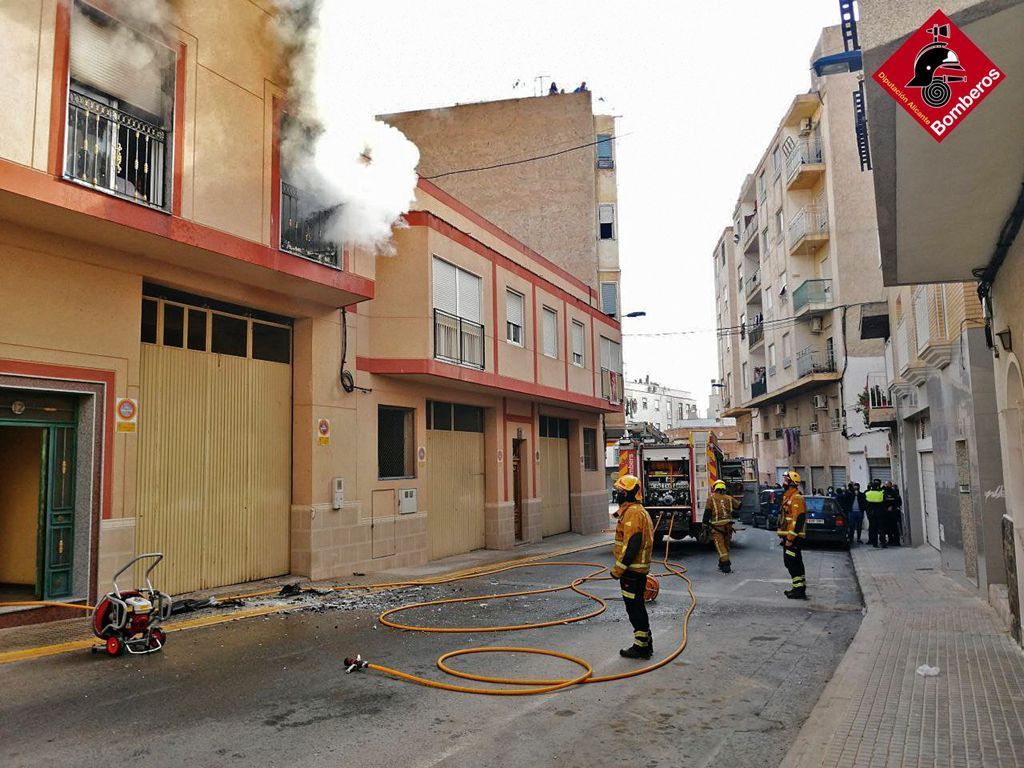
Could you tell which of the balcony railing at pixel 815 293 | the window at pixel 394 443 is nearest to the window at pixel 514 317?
the window at pixel 394 443

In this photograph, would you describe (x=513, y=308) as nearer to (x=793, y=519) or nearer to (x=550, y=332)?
(x=550, y=332)

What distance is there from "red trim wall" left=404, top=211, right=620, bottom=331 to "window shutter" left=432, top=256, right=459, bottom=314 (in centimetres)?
64

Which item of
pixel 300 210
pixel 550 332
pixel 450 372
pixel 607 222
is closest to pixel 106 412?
pixel 300 210

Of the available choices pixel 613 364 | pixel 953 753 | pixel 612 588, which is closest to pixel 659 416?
pixel 613 364

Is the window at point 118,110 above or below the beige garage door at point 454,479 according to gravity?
above

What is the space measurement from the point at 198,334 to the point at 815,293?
29.4m

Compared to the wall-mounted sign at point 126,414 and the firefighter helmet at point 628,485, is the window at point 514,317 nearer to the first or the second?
the wall-mounted sign at point 126,414

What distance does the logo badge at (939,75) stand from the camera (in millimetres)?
4273

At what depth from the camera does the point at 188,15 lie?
403 inches

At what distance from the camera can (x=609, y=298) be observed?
3008 cm

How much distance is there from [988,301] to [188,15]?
422 inches

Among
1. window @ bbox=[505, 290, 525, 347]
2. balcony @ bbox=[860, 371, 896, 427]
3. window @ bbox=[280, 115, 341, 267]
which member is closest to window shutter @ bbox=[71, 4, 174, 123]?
window @ bbox=[280, 115, 341, 267]

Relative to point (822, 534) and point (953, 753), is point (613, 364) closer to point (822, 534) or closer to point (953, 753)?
point (822, 534)

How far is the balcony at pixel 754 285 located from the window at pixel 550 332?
82.8 feet
